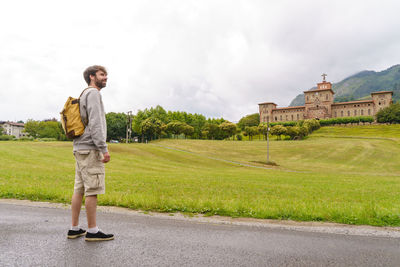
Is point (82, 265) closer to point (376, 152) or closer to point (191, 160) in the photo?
point (191, 160)

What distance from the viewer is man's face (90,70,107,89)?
4.94 metres

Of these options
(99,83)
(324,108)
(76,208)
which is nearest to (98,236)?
(76,208)

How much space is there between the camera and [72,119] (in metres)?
4.70

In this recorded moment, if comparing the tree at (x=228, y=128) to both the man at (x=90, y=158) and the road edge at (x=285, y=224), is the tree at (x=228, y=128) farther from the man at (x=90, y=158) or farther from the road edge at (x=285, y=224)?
the man at (x=90, y=158)

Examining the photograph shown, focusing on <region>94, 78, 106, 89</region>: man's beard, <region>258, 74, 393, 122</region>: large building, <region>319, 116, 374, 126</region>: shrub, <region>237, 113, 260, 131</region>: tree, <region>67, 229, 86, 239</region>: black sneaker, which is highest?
<region>258, 74, 393, 122</region>: large building

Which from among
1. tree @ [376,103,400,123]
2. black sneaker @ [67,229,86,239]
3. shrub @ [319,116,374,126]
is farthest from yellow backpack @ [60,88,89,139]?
tree @ [376,103,400,123]

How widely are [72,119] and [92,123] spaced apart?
1.45ft

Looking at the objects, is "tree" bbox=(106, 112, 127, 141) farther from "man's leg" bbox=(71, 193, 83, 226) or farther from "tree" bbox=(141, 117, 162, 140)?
"man's leg" bbox=(71, 193, 83, 226)

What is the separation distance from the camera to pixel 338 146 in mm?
70938

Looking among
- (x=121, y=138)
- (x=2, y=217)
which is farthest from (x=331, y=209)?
(x=121, y=138)

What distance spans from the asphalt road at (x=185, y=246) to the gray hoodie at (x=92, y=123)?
5.46ft

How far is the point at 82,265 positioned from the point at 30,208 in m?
4.73

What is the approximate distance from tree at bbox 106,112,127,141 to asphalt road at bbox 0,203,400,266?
104 meters

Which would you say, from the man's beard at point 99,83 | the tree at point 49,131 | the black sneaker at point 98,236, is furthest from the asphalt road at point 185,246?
the tree at point 49,131
